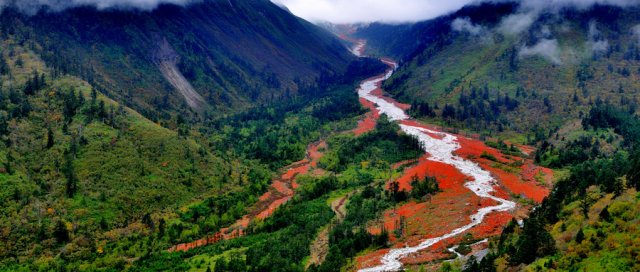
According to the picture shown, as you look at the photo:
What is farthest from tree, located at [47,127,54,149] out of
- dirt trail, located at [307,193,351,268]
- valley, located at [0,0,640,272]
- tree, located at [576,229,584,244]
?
tree, located at [576,229,584,244]

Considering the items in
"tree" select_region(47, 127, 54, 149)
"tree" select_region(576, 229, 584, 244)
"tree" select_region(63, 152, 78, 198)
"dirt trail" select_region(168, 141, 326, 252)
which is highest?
"tree" select_region(576, 229, 584, 244)

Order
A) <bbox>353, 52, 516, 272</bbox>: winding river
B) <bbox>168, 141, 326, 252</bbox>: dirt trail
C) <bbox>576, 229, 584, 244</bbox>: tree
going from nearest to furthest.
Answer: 1. <bbox>576, 229, 584, 244</bbox>: tree
2. <bbox>353, 52, 516, 272</bbox>: winding river
3. <bbox>168, 141, 326, 252</bbox>: dirt trail

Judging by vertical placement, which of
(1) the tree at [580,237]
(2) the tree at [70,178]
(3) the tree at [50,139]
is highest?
(1) the tree at [580,237]

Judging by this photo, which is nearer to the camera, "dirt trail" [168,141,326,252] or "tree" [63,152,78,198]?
"dirt trail" [168,141,326,252]

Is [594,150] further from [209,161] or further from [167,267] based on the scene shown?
[167,267]

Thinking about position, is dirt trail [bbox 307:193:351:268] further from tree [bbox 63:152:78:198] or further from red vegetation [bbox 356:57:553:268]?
tree [bbox 63:152:78:198]

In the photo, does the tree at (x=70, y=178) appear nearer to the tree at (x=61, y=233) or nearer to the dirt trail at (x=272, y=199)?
the tree at (x=61, y=233)

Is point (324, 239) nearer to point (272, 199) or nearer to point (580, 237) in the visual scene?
point (272, 199)

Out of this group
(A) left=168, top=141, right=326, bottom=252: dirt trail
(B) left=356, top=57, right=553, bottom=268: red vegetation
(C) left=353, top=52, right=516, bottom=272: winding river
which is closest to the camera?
(C) left=353, top=52, right=516, bottom=272: winding river

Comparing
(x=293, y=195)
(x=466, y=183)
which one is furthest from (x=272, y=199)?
(x=466, y=183)

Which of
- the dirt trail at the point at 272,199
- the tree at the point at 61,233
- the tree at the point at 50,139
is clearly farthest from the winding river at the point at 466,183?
the tree at the point at 50,139
